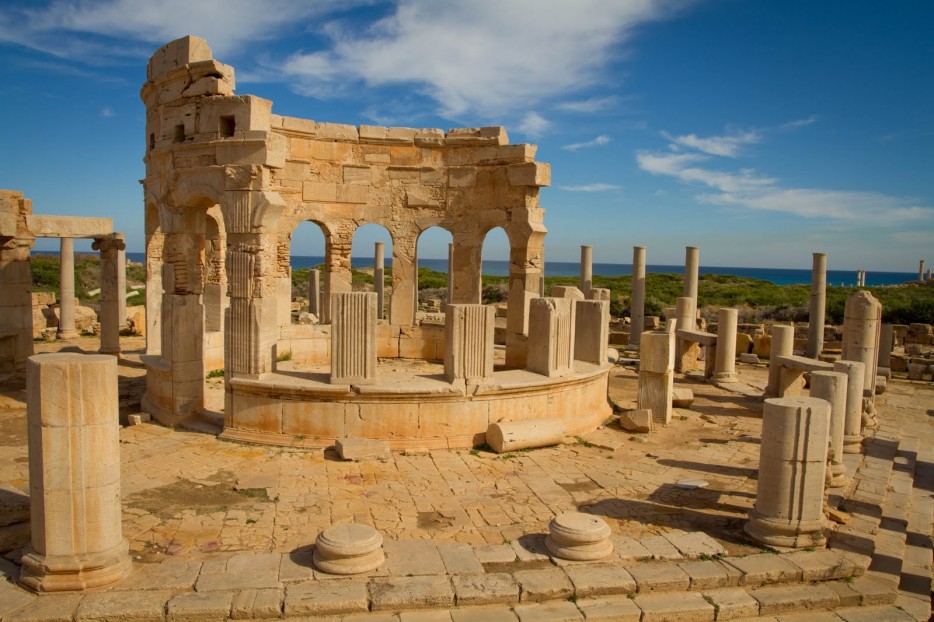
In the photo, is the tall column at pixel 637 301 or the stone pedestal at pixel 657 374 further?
the tall column at pixel 637 301

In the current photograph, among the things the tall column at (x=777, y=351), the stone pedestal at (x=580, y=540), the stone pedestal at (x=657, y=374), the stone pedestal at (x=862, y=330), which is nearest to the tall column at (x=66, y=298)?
the stone pedestal at (x=657, y=374)

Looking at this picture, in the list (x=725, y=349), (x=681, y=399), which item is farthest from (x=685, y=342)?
(x=681, y=399)

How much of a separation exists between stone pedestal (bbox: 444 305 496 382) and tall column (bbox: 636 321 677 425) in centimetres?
367

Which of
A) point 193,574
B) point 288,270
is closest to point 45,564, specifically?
point 193,574

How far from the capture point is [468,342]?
10.7m

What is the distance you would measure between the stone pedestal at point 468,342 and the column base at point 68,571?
575 cm

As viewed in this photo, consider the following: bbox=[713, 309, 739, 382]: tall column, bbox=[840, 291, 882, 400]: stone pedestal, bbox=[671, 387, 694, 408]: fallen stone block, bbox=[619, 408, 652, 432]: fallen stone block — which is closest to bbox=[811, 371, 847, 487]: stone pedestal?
bbox=[619, 408, 652, 432]: fallen stone block

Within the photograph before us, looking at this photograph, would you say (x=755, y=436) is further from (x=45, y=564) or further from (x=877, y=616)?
(x=45, y=564)

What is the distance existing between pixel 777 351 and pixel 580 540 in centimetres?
1120

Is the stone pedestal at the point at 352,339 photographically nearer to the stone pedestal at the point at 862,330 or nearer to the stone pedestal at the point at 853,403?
the stone pedestal at the point at 853,403

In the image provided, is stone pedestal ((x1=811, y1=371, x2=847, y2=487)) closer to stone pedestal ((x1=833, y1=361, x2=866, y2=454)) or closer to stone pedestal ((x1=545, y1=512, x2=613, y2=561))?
stone pedestal ((x1=833, y1=361, x2=866, y2=454))

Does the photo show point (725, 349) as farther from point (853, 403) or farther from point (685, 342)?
point (853, 403)

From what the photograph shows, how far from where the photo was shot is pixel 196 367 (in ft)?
37.0

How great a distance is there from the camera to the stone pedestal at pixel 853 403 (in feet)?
35.8
